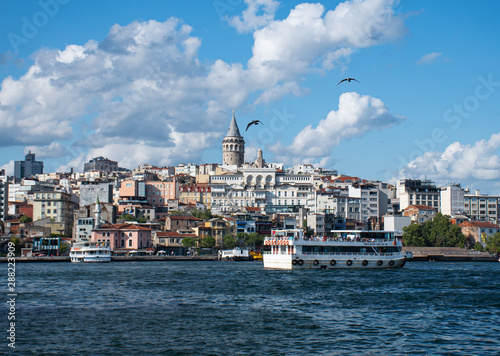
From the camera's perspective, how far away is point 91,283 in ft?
128

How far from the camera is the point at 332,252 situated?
52.1m

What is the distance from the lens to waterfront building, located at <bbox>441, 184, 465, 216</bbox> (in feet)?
384

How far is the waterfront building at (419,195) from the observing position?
121725mm

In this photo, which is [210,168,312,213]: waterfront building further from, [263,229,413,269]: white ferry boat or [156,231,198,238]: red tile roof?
[263,229,413,269]: white ferry boat

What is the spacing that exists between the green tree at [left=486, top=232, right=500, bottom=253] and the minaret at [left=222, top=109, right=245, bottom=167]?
8301cm

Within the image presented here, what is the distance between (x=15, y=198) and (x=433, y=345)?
441 ft

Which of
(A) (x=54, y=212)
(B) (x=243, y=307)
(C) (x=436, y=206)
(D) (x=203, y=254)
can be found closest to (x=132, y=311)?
(B) (x=243, y=307)

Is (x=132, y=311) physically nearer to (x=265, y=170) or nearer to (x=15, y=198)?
(x=265, y=170)

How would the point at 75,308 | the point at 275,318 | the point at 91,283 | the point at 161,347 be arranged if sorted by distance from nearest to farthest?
the point at 161,347, the point at 275,318, the point at 75,308, the point at 91,283

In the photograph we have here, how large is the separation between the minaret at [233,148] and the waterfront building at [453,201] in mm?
59945

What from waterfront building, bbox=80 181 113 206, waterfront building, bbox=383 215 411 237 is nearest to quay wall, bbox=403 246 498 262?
waterfront building, bbox=383 215 411 237

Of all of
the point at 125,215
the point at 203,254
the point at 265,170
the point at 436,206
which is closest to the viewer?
the point at 203,254

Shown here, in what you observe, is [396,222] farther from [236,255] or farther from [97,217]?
[97,217]

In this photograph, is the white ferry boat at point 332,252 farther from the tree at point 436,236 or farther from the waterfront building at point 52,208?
the waterfront building at point 52,208
